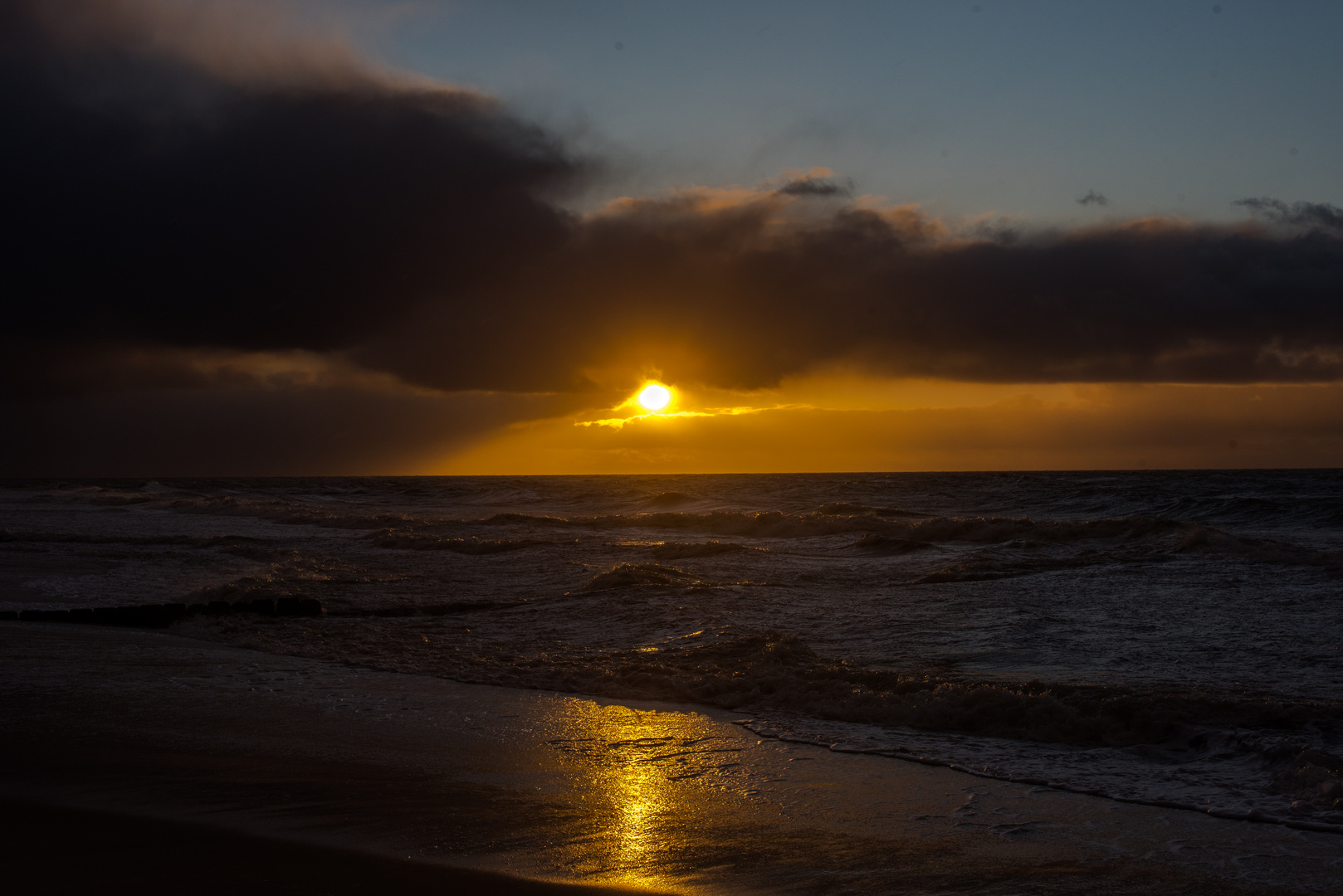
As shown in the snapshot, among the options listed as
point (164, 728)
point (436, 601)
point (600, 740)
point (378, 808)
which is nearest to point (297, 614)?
point (436, 601)

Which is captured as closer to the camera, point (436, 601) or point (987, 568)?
point (436, 601)

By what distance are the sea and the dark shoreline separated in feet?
11.1

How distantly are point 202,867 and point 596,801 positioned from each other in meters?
2.03

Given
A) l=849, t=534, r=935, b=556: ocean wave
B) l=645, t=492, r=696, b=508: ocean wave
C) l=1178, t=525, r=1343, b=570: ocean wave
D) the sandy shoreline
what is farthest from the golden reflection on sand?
l=645, t=492, r=696, b=508: ocean wave

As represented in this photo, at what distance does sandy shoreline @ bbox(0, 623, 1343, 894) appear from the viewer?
4184mm

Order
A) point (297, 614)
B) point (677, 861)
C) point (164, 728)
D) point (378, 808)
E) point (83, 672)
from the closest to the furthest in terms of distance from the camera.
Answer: point (677, 861) < point (378, 808) < point (164, 728) < point (83, 672) < point (297, 614)

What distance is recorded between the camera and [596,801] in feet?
16.7

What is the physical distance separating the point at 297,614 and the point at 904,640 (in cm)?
811

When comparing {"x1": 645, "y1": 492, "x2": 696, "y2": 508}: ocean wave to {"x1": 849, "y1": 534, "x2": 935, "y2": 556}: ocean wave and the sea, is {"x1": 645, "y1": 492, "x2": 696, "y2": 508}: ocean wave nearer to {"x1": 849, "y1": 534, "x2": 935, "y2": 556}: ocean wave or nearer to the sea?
the sea

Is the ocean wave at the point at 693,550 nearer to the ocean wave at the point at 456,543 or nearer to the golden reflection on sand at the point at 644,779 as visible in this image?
the ocean wave at the point at 456,543

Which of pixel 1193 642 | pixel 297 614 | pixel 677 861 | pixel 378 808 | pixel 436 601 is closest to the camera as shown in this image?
pixel 677 861

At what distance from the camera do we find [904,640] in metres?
10.7

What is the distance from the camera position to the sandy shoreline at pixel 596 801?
4184 millimetres

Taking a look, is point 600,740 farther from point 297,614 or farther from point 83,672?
point 297,614
